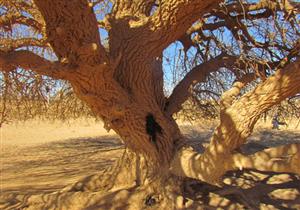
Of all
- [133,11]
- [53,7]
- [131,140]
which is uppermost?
[133,11]

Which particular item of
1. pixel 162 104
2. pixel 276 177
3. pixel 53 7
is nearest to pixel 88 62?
pixel 53 7

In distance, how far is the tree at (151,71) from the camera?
144 inches

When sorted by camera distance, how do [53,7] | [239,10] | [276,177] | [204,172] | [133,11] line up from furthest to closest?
[276,177]
[239,10]
[133,11]
[204,172]
[53,7]

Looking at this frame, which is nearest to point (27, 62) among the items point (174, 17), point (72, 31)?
point (72, 31)

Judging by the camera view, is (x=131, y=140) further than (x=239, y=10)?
No

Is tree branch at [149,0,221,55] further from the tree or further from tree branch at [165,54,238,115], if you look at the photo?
tree branch at [165,54,238,115]

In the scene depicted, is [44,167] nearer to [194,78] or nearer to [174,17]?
[194,78]

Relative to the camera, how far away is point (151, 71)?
512 cm

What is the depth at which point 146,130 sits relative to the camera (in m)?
5.18

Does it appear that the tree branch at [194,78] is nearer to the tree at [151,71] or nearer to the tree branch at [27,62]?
the tree at [151,71]

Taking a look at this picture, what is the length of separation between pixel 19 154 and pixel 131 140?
36.2 feet

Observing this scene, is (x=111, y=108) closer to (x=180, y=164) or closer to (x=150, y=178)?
(x=180, y=164)

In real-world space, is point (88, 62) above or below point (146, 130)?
above

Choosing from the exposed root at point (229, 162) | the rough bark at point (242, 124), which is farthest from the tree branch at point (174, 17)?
the exposed root at point (229, 162)
